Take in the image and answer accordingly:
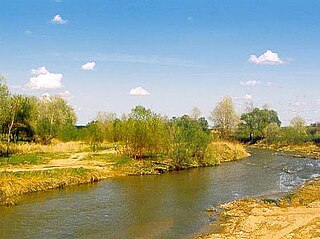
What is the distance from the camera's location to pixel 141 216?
33281mm

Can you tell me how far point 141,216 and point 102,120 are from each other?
287ft

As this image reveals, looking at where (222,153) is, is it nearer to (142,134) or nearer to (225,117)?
(142,134)

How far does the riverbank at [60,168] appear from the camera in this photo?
42656mm

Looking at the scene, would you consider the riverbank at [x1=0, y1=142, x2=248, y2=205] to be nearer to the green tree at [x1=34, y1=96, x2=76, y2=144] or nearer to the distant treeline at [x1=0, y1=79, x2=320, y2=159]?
the distant treeline at [x1=0, y1=79, x2=320, y2=159]

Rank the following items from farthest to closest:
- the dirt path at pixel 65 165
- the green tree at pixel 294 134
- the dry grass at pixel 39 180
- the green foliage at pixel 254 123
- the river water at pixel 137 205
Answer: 1. the green foliage at pixel 254 123
2. the green tree at pixel 294 134
3. the dirt path at pixel 65 165
4. the dry grass at pixel 39 180
5. the river water at pixel 137 205

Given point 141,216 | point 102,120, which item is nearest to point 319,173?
point 141,216

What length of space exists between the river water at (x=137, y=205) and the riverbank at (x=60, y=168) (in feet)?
6.63

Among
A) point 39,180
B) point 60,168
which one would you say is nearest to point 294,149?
point 60,168

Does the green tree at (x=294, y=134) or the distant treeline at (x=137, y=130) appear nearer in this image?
the distant treeline at (x=137, y=130)

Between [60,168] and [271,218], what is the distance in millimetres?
29647

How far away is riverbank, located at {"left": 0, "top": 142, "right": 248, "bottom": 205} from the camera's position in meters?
42.7

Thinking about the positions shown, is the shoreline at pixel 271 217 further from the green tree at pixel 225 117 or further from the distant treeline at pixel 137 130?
the green tree at pixel 225 117

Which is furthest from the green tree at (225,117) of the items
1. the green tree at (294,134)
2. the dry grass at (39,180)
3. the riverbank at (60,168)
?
the dry grass at (39,180)

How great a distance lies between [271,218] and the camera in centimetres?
3078
